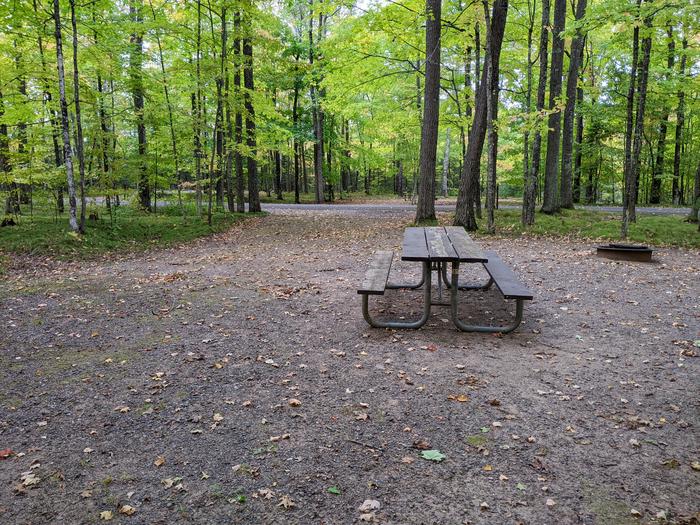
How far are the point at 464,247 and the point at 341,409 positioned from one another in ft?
8.79

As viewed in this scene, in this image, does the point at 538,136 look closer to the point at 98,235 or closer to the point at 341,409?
the point at 341,409

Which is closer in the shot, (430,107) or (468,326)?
(468,326)

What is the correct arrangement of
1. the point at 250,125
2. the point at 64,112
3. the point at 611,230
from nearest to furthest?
the point at 64,112
the point at 611,230
the point at 250,125

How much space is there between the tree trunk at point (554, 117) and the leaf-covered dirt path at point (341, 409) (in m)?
8.85

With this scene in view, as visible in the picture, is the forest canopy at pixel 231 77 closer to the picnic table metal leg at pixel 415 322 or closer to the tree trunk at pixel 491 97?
the tree trunk at pixel 491 97

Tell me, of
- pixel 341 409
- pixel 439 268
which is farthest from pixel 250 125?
pixel 341 409

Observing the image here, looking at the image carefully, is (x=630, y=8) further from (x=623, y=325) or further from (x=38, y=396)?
(x=38, y=396)

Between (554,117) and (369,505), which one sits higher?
(554,117)

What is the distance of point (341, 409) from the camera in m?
3.48

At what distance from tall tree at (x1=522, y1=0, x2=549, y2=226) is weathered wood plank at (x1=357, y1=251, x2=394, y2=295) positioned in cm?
684

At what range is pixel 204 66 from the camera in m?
12.0

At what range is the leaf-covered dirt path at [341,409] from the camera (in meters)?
2.48

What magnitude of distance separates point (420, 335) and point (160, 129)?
12646 millimetres

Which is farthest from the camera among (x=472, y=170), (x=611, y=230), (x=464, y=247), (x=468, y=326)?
(x=472, y=170)
